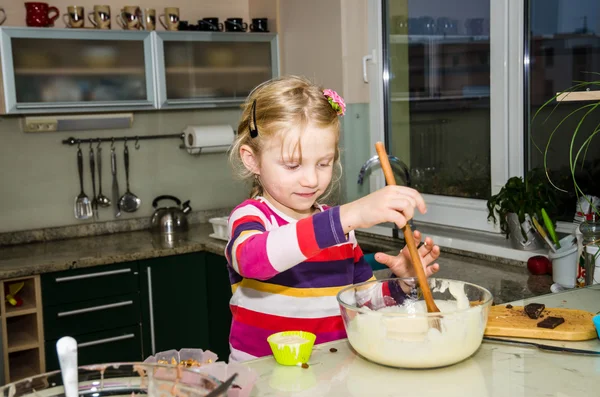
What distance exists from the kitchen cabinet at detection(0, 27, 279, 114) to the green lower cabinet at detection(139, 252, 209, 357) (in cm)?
79

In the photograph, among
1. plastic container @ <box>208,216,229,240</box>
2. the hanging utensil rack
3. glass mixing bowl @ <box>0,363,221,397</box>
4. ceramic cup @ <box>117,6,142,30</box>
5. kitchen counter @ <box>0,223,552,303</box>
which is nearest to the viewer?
glass mixing bowl @ <box>0,363,221,397</box>

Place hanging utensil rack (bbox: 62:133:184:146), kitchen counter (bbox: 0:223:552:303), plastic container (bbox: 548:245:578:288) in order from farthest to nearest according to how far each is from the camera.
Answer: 1. hanging utensil rack (bbox: 62:133:184:146)
2. kitchen counter (bbox: 0:223:552:303)
3. plastic container (bbox: 548:245:578:288)

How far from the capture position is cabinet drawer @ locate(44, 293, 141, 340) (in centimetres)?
285

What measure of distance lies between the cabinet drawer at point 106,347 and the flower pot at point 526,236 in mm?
1643

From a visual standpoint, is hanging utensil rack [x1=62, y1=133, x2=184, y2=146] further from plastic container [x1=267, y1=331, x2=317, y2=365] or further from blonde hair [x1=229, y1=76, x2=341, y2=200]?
plastic container [x1=267, y1=331, x2=317, y2=365]

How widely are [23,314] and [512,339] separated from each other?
229cm

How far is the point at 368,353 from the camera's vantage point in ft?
3.29

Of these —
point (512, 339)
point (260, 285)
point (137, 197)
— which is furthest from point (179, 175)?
point (512, 339)

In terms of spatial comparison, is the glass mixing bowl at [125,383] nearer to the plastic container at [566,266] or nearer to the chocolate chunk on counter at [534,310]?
the chocolate chunk on counter at [534,310]

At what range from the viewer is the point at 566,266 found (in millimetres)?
2064

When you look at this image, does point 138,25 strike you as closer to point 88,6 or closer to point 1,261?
point 88,6

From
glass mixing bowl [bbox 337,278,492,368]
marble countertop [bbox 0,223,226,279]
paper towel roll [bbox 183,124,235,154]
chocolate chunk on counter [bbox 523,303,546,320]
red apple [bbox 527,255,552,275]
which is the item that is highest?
paper towel roll [bbox 183,124,235,154]

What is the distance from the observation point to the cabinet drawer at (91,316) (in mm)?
2848

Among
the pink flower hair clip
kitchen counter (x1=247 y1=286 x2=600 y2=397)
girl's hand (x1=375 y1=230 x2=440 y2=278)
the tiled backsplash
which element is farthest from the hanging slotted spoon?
kitchen counter (x1=247 y1=286 x2=600 y2=397)
